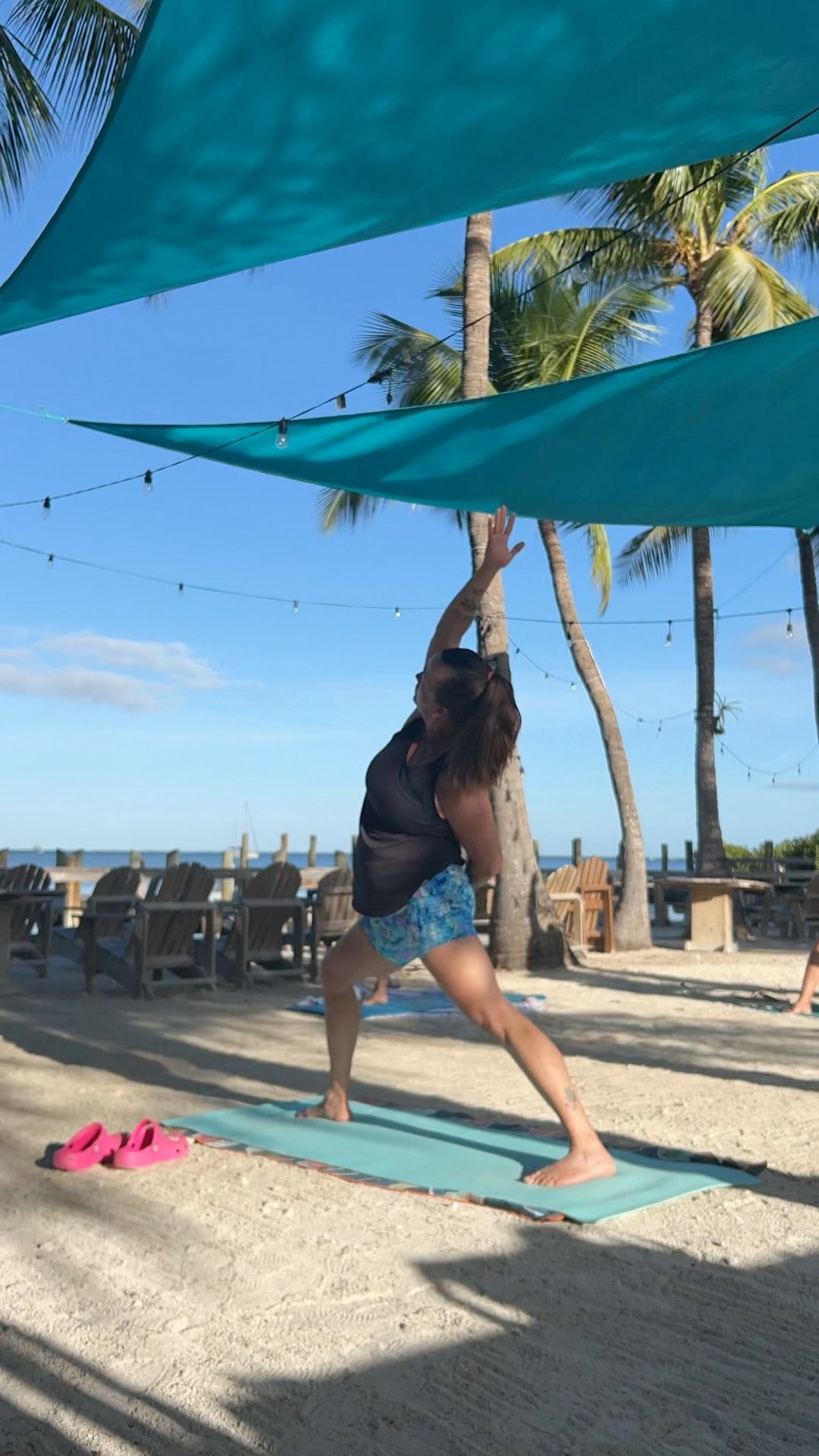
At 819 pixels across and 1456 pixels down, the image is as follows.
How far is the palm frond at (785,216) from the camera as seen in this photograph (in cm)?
1645

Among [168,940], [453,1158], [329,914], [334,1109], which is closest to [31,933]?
[168,940]

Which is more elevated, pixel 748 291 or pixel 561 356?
pixel 748 291

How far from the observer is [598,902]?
13.5m

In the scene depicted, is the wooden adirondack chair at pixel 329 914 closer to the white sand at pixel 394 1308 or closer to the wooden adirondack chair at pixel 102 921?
the wooden adirondack chair at pixel 102 921

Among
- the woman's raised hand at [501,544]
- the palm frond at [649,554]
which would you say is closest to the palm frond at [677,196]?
the palm frond at [649,554]

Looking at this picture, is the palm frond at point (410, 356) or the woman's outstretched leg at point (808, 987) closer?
the woman's outstretched leg at point (808, 987)

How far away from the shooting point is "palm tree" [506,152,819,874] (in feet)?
51.2

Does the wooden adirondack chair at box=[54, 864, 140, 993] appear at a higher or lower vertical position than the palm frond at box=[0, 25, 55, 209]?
lower

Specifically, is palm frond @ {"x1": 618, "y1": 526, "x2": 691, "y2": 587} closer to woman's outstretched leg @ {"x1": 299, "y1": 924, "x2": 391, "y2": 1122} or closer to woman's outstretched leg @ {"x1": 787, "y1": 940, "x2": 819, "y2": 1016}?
woman's outstretched leg @ {"x1": 787, "y1": 940, "x2": 819, "y2": 1016}

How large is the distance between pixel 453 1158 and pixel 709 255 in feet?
48.7

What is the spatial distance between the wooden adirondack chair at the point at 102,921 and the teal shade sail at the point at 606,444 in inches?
182

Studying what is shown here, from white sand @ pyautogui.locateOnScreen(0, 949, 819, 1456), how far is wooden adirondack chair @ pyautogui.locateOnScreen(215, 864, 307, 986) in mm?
4284

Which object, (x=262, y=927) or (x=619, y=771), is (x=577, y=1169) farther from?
(x=619, y=771)

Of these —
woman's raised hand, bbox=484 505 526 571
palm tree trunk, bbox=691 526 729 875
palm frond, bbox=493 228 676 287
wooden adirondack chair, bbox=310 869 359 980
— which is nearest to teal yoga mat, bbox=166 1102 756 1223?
woman's raised hand, bbox=484 505 526 571
